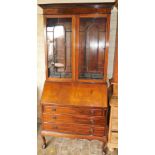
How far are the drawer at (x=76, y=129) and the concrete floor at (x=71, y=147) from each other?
301mm

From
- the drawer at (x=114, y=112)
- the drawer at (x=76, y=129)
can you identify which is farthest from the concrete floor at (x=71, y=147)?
the drawer at (x=114, y=112)

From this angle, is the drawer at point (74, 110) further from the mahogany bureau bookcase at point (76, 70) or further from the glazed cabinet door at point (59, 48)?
the glazed cabinet door at point (59, 48)

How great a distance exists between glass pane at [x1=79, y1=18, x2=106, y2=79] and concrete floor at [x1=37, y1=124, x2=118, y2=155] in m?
1.01

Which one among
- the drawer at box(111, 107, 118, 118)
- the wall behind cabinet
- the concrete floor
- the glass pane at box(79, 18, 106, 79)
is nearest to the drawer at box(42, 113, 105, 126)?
the drawer at box(111, 107, 118, 118)

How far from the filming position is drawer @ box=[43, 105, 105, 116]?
200 centimetres

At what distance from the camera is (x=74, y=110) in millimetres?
2043

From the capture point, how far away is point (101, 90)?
6.80ft

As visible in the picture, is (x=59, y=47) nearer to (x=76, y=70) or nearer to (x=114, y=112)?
(x=76, y=70)

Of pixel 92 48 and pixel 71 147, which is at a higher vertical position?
pixel 92 48

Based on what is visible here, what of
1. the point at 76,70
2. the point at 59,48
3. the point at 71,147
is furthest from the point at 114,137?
the point at 59,48

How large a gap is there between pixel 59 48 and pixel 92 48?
466 mm

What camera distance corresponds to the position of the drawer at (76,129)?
2.05m
